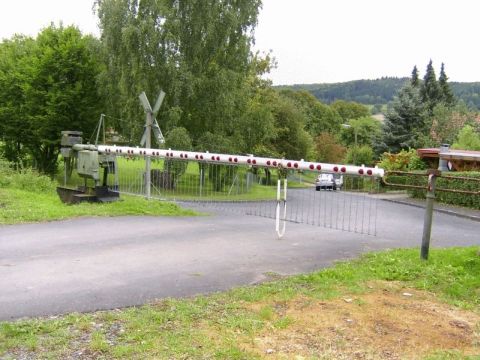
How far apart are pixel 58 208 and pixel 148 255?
5.49 metres

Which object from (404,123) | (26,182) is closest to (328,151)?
(404,123)

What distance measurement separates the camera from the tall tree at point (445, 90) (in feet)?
169

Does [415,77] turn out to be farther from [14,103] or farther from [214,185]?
[214,185]

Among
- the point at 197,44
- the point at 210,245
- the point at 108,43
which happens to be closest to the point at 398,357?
the point at 210,245

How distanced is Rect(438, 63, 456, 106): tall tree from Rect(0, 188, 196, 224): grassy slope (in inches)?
1746

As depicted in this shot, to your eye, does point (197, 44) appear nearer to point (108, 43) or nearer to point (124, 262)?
point (108, 43)

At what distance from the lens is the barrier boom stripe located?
8.91 metres

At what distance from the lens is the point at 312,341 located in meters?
4.52

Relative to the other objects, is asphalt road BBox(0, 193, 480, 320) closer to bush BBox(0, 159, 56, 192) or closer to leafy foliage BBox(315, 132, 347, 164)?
bush BBox(0, 159, 56, 192)

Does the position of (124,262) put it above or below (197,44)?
below

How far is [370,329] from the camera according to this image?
16.0 ft

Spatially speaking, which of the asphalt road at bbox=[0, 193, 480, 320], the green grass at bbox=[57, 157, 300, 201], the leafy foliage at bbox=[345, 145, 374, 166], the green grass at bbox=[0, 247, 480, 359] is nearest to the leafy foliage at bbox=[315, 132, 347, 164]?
the leafy foliage at bbox=[345, 145, 374, 166]

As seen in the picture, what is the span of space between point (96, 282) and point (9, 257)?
212cm

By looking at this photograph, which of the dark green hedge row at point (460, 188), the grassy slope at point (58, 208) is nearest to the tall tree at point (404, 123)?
the dark green hedge row at point (460, 188)
